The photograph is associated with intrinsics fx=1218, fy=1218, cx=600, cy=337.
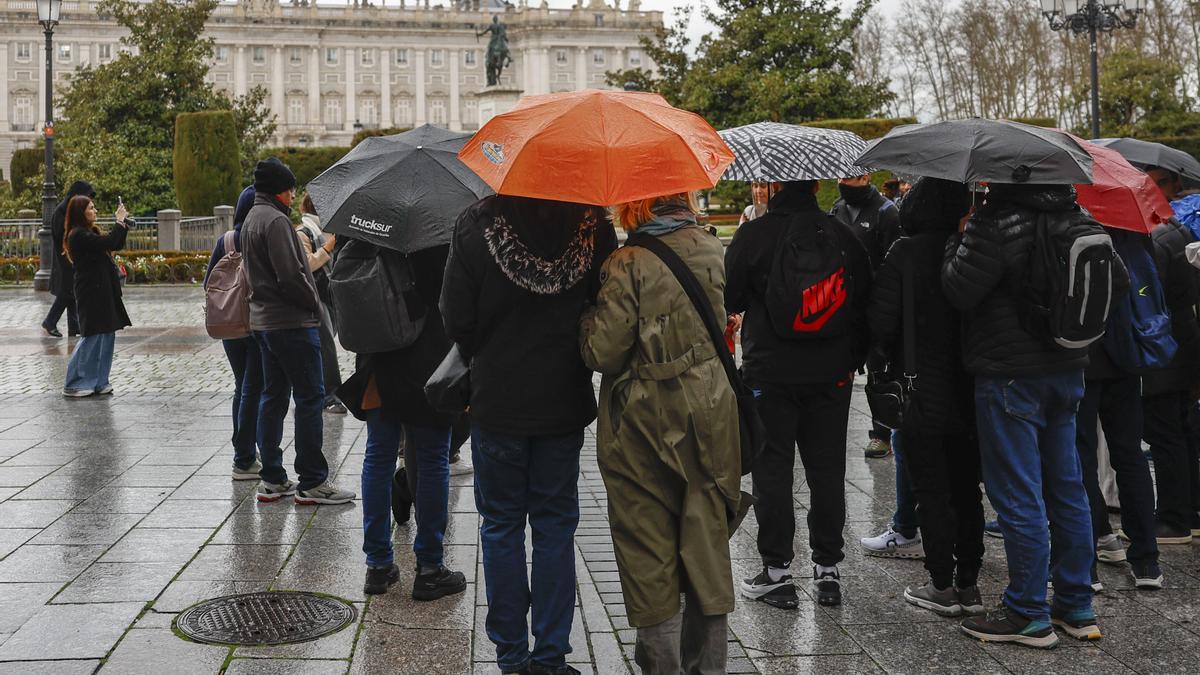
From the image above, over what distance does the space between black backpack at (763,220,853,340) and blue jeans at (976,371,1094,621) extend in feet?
2.23

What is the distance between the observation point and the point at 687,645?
13.7ft

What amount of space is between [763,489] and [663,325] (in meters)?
1.59

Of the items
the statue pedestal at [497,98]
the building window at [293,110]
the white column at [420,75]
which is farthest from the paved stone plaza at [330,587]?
the white column at [420,75]

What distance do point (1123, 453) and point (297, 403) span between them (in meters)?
4.29

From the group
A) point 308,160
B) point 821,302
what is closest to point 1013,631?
point 821,302

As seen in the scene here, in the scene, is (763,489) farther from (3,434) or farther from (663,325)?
(3,434)

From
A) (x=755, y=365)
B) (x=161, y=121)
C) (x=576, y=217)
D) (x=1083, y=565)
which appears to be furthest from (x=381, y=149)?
(x=161, y=121)

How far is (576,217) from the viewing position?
4.16 meters

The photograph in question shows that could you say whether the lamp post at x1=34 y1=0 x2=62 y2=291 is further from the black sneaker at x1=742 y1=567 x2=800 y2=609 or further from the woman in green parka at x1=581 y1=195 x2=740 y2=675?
the woman in green parka at x1=581 y1=195 x2=740 y2=675

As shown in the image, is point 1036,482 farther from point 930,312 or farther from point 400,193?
point 400,193

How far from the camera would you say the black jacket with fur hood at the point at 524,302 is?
13.5ft

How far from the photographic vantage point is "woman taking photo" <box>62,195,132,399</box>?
34.4 feet

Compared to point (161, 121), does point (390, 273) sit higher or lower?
lower

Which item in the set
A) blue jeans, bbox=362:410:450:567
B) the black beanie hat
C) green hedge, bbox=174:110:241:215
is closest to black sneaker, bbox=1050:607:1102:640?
blue jeans, bbox=362:410:450:567
